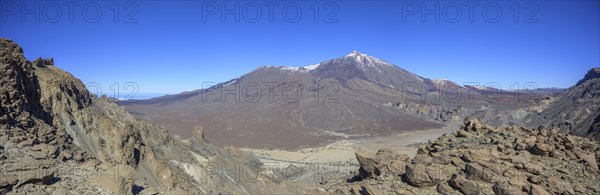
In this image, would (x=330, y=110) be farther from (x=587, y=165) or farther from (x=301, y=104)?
(x=587, y=165)

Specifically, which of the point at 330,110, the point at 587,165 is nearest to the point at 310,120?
the point at 330,110

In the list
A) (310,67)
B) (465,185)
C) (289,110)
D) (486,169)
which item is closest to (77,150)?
(465,185)

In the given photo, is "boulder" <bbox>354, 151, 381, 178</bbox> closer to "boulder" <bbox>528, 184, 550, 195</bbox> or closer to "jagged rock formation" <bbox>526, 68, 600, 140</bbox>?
"boulder" <bbox>528, 184, 550, 195</bbox>

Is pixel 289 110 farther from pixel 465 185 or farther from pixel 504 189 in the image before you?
pixel 504 189

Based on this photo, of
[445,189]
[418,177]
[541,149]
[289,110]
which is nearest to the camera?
[445,189]

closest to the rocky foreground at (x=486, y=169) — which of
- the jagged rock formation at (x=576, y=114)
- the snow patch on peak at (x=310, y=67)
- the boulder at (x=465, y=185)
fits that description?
the boulder at (x=465, y=185)

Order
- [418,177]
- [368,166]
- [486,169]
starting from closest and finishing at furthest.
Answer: [418,177] → [486,169] → [368,166]

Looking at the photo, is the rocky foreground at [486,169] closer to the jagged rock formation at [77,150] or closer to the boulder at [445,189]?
the boulder at [445,189]

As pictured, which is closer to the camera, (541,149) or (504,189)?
(504,189)
